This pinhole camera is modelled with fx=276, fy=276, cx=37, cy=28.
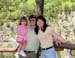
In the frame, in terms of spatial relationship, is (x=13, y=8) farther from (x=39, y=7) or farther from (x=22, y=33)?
(x=22, y=33)

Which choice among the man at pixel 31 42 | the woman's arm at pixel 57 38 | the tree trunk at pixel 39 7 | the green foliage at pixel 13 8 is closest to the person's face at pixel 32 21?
the man at pixel 31 42

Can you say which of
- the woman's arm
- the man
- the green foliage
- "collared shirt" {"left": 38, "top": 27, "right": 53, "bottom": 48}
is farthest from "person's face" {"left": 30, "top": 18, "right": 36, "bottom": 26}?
the green foliage

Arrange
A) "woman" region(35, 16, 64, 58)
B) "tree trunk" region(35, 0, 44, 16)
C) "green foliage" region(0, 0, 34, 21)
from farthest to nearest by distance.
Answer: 1. "green foliage" region(0, 0, 34, 21)
2. "tree trunk" region(35, 0, 44, 16)
3. "woman" region(35, 16, 64, 58)

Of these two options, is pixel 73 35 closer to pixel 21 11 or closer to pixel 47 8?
pixel 47 8

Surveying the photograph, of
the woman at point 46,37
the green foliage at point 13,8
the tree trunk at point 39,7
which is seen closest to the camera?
the woman at point 46,37

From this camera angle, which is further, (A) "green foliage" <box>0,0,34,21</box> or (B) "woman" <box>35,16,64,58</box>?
(A) "green foliage" <box>0,0,34,21</box>

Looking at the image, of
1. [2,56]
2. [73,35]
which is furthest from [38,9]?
[73,35]

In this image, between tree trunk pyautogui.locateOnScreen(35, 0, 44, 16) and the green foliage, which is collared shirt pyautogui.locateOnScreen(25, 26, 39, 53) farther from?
the green foliage

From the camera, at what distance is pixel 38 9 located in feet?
13.5

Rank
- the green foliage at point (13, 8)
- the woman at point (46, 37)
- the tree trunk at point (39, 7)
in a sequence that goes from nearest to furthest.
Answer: the woman at point (46, 37), the tree trunk at point (39, 7), the green foliage at point (13, 8)

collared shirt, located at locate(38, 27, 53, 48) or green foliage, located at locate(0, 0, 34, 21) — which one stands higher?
collared shirt, located at locate(38, 27, 53, 48)

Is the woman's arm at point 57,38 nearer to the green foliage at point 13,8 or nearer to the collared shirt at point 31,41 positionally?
the collared shirt at point 31,41

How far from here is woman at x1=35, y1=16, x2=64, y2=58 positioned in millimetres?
3299

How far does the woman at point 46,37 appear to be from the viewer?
3299mm
